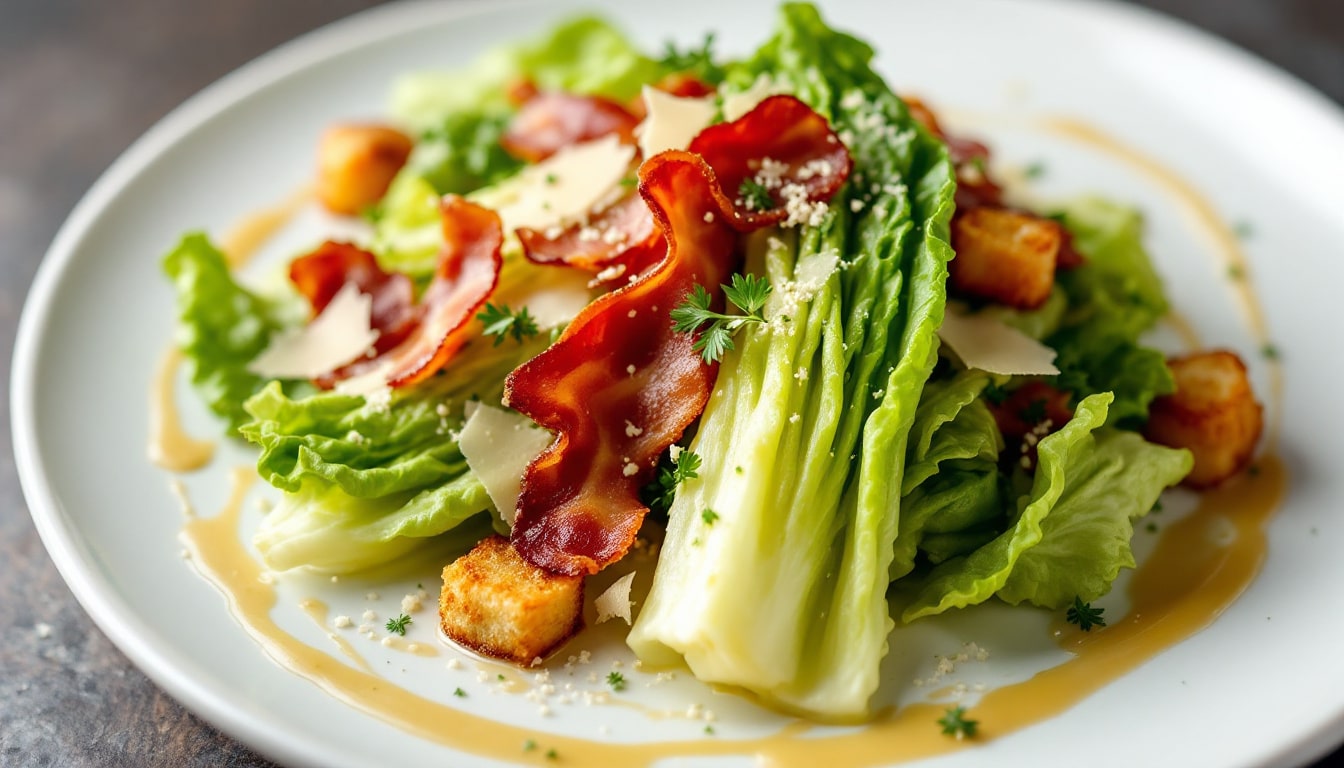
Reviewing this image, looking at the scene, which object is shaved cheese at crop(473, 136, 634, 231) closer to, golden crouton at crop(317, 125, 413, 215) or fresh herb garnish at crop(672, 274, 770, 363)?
fresh herb garnish at crop(672, 274, 770, 363)

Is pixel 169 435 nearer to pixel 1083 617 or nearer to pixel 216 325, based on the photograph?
pixel 216 325

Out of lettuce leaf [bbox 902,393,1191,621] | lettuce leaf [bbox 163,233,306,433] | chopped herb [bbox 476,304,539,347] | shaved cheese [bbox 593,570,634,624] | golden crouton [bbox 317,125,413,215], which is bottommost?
lettuce leaf [bbox 163,233,306,433]

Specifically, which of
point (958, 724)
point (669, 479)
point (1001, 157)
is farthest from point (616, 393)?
point (1001, 157)

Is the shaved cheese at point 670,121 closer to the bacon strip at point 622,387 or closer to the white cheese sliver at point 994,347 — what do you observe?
the bacon strip at point 622,387

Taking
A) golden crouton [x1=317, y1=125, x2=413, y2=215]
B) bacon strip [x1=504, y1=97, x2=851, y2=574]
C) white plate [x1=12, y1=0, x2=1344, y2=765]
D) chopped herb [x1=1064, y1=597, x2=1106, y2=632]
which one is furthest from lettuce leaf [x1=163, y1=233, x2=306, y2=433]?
chopped herb [x1=1064, y1=597, x2=1106, y2=632]

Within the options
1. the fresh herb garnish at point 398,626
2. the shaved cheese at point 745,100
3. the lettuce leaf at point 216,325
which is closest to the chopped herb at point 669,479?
the fresh herb garnish at point 398,626

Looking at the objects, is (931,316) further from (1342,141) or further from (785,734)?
(1342,141)
